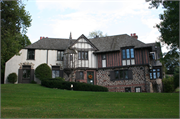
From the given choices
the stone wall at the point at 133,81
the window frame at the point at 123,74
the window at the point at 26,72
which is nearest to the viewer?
the stone wall at the point at 133,81

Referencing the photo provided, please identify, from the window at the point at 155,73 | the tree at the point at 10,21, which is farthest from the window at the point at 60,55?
the window at the point at 155,73

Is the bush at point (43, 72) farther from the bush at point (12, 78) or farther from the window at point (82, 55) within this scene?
the window at point (82, 55)

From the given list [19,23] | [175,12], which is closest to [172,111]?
[175,12]

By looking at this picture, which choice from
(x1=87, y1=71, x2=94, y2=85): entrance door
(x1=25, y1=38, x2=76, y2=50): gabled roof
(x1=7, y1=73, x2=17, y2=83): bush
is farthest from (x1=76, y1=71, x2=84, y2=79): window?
(x1=7, y1=73, x2=17, y2=83): bush

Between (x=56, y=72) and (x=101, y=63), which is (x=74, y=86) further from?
(x=56, y=72)

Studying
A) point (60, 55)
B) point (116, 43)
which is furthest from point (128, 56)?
point (60, 55)

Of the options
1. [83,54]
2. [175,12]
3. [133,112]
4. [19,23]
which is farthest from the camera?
[83,54]

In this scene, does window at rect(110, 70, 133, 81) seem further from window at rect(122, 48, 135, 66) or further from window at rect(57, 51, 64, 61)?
window at rect(57, 51, 64, 61)

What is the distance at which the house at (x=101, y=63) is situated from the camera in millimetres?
24312

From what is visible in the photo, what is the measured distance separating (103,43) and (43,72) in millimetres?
9469

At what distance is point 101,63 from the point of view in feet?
86.0

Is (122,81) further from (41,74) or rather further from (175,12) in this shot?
(175,12)

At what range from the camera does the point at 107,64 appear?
2588 cm

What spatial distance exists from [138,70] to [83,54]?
7.67m
